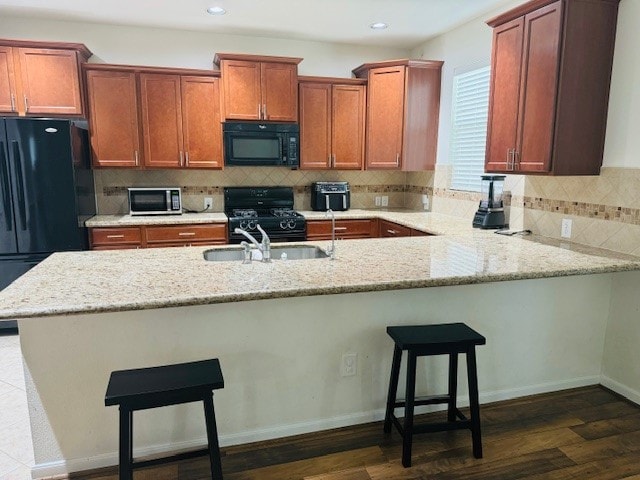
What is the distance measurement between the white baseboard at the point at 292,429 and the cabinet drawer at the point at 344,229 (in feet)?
7.15

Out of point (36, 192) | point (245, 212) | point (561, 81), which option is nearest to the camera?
point (561, 81)

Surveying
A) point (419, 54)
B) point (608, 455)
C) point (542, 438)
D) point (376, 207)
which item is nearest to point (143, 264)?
point (542, 438)

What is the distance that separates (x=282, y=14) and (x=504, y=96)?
77.6 inches

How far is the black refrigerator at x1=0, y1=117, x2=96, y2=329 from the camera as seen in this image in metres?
3.53

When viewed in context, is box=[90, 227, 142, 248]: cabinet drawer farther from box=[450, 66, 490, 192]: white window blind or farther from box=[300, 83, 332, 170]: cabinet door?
box=[450, 66, 490, 192]: white window blind

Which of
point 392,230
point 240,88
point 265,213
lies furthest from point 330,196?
point 240,88

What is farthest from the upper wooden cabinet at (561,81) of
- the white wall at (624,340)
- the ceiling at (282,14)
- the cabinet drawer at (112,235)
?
the cabinet drawer at (112,235)

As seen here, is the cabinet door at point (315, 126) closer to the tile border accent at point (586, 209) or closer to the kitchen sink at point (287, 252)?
the kitchen sink at point (287, 252)

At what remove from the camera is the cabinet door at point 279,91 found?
420 centimetres

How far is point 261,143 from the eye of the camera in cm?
431

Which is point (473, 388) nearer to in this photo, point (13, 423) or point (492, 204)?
point (492, 204)

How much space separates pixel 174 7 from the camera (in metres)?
3.64

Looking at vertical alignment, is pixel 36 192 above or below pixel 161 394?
above

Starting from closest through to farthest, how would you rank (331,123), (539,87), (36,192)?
(539,87) < (36,192) < (331,123)
